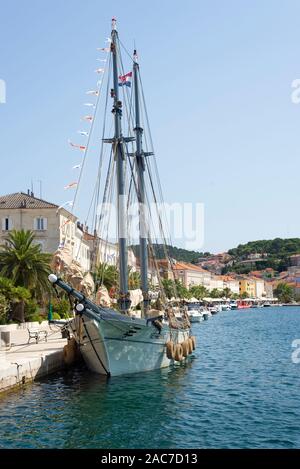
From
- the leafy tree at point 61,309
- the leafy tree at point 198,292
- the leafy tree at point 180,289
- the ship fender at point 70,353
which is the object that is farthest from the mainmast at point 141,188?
the leafy tree at point 198,292

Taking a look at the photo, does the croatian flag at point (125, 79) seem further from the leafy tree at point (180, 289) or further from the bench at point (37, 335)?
the leafy tree at point (180, 289)

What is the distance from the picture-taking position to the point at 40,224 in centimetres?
7288

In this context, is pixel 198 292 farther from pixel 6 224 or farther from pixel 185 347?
pixel 185 347

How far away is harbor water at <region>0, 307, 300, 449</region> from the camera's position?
55.0 ft

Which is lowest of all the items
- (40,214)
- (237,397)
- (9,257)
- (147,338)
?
(237,397)

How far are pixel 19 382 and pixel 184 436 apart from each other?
9.82 meters

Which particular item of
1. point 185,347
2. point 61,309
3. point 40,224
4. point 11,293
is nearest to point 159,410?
point 185,347

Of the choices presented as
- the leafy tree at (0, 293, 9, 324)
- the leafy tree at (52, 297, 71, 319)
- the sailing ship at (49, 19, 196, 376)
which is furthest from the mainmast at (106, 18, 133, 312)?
the leafy tree at (52, 297, 71, 319)

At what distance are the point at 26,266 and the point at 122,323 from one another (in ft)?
79.4

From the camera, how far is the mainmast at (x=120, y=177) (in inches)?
1228

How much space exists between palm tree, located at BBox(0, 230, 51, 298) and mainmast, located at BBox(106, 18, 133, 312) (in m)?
19.0

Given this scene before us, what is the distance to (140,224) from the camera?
122 ft
